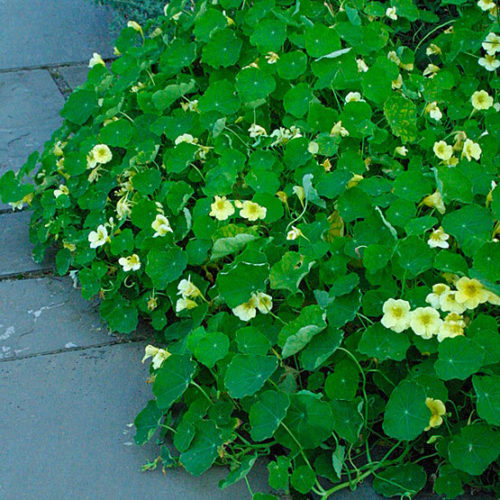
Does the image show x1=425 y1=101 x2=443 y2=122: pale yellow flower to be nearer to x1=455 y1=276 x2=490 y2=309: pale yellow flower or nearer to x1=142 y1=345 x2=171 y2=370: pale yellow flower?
x1=455 y1=276 x2=490 y2=309: pale yellow flower

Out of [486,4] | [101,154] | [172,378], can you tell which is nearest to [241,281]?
[172,378]

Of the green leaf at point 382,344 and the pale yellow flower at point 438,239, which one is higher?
the pale yellow flower at point 438,239

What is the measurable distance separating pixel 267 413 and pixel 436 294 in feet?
1.58

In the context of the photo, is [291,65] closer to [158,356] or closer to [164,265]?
[164,265]

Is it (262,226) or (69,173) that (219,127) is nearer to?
(262,226)

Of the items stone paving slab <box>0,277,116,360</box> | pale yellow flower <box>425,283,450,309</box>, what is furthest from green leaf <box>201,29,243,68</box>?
pale yellow flower <box>425,283,450,309</box>

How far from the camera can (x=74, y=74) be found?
384 centimetres

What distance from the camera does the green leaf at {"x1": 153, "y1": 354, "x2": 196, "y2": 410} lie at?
193 cm

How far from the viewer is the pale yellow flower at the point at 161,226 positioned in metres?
2.31

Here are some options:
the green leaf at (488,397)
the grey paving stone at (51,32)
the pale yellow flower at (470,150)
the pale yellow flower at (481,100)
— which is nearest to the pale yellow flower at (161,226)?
the pale yellow flower at (470,150)

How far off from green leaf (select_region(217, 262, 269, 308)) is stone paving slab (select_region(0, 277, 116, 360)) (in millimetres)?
531

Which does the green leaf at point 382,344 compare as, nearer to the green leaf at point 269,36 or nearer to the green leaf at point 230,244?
the green leaf at point 230,244

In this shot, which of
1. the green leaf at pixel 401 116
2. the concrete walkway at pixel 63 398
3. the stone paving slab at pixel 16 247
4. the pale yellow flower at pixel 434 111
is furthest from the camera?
the stone paving slab at pixel 16 247

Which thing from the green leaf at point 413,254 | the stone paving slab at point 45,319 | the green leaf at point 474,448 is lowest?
the stone paving slab at point 45,319
